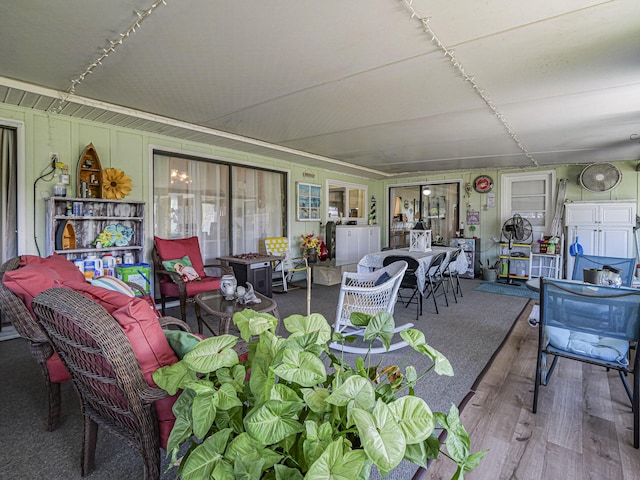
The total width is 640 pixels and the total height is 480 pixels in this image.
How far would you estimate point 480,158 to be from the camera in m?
6.18

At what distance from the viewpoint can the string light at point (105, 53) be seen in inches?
78.8

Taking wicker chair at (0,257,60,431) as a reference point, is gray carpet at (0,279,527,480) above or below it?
below

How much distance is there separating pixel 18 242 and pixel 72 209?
60 centimetres

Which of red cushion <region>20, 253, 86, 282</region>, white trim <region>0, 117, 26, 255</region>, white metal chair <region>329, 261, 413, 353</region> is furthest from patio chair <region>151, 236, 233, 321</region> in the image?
white metal chair <region>329, 261, 413, 353</region>

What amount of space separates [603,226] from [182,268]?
6918mm

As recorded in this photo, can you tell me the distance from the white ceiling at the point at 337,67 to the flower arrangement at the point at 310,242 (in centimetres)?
244

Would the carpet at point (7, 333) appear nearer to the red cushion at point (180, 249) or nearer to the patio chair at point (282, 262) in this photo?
the red cushion at point (180, 249)

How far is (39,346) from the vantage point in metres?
1.89

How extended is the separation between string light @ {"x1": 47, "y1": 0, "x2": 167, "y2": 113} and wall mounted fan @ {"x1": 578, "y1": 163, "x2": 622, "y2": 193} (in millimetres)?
7349

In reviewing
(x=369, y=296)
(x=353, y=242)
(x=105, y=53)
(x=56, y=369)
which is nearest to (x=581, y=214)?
(x=353, y=242)

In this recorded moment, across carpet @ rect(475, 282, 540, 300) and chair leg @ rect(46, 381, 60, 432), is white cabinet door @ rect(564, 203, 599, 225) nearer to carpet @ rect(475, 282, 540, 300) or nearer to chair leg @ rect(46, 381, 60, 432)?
carpet @ rect(475, 282, 540, 300)

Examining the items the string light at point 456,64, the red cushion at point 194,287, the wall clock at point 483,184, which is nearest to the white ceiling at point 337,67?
the string light at point 456,64

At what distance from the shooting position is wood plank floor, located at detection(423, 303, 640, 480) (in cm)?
168

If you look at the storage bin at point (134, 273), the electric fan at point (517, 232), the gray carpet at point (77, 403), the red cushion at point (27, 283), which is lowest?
the gray carpet at point (77, 403)
